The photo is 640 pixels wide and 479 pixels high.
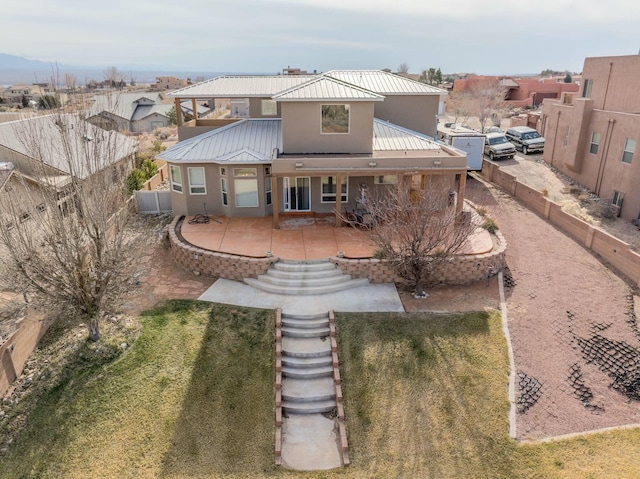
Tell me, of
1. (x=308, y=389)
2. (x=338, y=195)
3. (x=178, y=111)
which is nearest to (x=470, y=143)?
(x=338, y=195)

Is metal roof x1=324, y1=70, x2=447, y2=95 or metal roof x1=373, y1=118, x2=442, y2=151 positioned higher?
metal roof x1=324, y1=70, x2=447, y2=95

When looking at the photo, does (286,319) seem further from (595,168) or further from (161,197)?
(595,168)

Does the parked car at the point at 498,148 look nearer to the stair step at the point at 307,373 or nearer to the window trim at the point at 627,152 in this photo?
the window trim at the point at 627,152

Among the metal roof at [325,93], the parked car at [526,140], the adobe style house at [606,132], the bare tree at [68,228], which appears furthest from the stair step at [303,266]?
the parked car at [526,140]

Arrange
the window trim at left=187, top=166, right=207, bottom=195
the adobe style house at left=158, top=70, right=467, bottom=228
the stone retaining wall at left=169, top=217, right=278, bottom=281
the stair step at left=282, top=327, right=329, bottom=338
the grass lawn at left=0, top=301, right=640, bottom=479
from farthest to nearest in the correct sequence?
the window trim at left=187, top=166, right=207, bottom=195, the adobe style house at left=158, top=70, right=467, bottom=228, the stone retaining wall at left=169, top=217, right=278, bottom=281, the stair step at left=282, top=327, right=329, bottom=338, the grass lawn at left=0, top=301, right=640, bottom=479

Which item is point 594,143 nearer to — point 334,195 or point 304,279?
point 334,195

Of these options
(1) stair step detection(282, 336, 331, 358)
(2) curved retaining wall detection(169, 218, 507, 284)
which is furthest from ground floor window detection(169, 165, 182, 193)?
(1) stair step detection(282, 336, 331, 358)

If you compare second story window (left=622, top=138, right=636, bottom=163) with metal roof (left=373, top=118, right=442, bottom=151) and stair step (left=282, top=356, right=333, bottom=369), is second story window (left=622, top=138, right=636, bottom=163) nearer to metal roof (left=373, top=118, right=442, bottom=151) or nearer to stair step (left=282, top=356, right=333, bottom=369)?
metal roof (left=373, top=118, right=442, bottom=151)

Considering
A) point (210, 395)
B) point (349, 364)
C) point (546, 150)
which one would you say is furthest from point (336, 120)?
point (546, 150)
